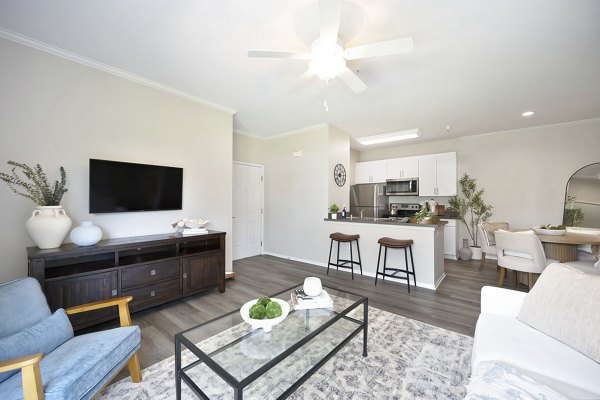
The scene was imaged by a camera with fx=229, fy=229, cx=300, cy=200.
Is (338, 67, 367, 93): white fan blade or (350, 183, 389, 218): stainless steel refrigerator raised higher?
(338, 67, 367, 93): white fan blade

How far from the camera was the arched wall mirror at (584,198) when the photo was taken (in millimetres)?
3965

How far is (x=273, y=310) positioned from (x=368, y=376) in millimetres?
883

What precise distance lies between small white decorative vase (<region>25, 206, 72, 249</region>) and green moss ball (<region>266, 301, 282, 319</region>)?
7.01 ft

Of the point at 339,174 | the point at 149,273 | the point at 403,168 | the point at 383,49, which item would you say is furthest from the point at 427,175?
the point at 149,273

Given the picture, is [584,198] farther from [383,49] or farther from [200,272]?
[200,272]

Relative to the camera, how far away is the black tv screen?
2490 mm

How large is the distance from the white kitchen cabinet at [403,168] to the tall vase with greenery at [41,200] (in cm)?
584

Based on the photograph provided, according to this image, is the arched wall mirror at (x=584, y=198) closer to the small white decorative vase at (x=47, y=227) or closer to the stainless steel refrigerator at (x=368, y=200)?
the stainless steel refrigerator at (x=368, y=200)

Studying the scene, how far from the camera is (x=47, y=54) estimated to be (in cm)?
228

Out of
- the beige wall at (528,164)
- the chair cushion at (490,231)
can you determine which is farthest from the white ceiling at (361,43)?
the chair cushion at (490,231)

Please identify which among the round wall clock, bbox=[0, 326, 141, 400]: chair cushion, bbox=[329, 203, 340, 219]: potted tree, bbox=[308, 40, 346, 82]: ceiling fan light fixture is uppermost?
bbox=[308, 40, 346, 82]: ceiling fan light fixture

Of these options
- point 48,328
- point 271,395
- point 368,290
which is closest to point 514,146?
point 368,290

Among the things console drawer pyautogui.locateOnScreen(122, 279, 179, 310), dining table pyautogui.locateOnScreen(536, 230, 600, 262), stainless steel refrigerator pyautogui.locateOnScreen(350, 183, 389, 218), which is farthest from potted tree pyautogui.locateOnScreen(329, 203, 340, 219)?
dining table pyautogui.locateOnScreen(536, 230, 600, 262)

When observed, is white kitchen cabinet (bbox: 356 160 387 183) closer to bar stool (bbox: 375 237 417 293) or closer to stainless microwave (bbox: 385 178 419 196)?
stainless microwave (bbox: 385 178 419 196)
